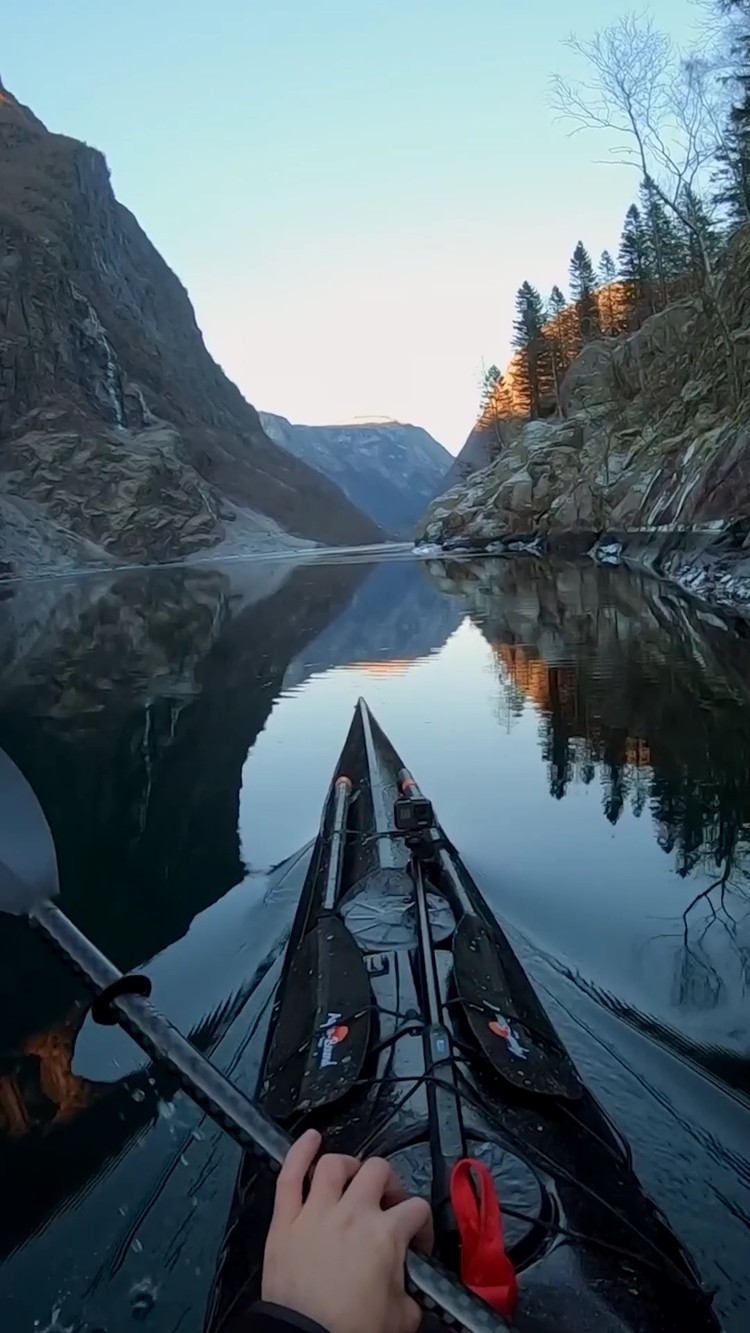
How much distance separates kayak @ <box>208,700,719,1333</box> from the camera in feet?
7.25

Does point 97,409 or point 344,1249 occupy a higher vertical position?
point 97,409

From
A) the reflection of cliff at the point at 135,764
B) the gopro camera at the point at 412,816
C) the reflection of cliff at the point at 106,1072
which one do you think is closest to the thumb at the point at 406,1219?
the reflection of cliff at the point at 106,1072

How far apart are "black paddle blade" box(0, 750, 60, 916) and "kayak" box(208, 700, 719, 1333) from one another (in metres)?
1.02

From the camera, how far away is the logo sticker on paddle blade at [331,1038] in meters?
3.30

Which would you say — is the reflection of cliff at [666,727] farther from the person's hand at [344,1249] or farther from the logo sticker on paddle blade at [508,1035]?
the person's hand at [344,1249]

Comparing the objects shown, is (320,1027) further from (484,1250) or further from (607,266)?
(607,266)

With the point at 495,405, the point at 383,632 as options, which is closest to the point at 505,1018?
the point at 383,632

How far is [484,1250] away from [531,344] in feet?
255

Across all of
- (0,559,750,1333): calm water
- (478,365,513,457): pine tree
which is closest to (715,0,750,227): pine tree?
(0,559,750,1333): calm water

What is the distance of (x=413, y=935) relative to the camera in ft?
14.0

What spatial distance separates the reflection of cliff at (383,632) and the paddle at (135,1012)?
1362cm

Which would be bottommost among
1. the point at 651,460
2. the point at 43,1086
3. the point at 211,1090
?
the point at 43,1086

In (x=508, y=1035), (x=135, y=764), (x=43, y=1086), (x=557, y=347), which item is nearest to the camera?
(x=508, y=1035)

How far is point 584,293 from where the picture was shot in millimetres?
71812
